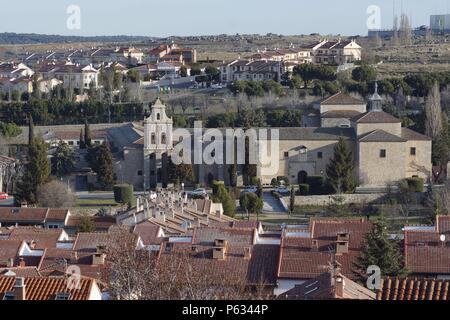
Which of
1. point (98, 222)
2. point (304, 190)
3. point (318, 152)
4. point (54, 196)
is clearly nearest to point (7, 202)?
point (54, 196)

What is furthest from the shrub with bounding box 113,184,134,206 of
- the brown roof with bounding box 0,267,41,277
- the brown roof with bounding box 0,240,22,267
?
the brown roof with bounding box 0,267,41,277

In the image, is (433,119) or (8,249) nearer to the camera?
(8,249)

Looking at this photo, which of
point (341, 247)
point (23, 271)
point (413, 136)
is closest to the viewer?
point (23, 271)

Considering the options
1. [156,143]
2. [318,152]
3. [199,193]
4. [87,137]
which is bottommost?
[199,193]

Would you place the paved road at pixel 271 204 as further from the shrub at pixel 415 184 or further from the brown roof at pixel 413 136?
the brown roof at pixel 413 136

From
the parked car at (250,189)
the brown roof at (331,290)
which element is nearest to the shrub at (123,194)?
the parked car at (250,189)

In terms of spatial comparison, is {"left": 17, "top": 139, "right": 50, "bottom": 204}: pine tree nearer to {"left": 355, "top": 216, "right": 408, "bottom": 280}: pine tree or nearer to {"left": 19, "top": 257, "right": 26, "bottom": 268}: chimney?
{"left": 19, "top": 257, "right": 26, "bottom": 268}: chimney

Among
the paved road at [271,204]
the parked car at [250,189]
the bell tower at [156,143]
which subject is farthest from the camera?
the bell tower at [156,143]

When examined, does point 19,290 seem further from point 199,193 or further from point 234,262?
point 199,193
